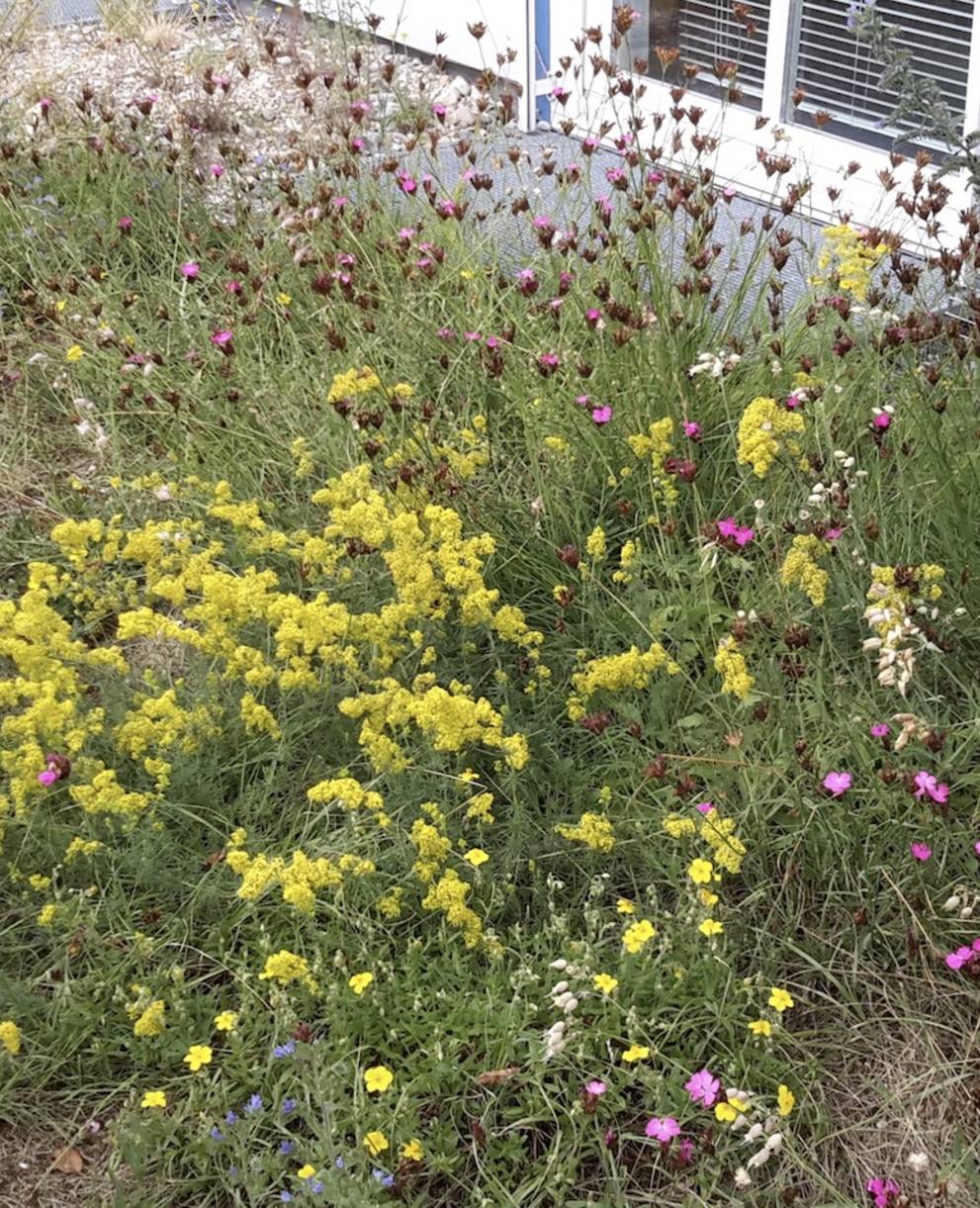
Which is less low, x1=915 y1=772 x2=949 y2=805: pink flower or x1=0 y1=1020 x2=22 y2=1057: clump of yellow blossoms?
x1=915 y1=772 x2=949 y2=805: pink flower

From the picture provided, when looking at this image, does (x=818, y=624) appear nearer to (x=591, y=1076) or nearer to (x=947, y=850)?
(x=947, y=850)

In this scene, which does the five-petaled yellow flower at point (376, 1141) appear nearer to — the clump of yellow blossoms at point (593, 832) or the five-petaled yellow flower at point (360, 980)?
the five-petaled yellow flower at point (360, 980)

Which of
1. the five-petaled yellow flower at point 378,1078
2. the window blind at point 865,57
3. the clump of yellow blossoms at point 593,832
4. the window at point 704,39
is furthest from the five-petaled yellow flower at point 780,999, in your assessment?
the window at point 704,39

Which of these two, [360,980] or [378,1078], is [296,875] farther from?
[378,1078]

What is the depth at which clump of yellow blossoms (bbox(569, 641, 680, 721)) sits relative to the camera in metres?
2.32

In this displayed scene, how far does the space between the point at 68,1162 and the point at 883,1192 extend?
1282 millimetres

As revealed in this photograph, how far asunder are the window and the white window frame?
0.08 meters

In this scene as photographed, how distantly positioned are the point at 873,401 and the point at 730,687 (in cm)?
119

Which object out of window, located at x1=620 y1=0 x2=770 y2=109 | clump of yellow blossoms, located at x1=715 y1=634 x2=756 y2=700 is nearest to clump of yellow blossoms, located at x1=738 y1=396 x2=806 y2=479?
clump of yellow blossoms, located at x1=715 y1=634 x2=756 y2=700

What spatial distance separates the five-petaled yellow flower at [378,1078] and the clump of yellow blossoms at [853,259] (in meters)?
2.05

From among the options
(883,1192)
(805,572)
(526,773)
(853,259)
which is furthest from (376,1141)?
(853,259)

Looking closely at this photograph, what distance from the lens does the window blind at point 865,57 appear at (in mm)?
4457

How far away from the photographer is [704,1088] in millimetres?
1861

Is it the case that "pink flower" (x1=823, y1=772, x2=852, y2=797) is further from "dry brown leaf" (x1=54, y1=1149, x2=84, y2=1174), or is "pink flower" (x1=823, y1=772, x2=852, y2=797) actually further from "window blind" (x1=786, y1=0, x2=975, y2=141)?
"window blind" (x1=786, y1=0, x2=975, y2=141)
